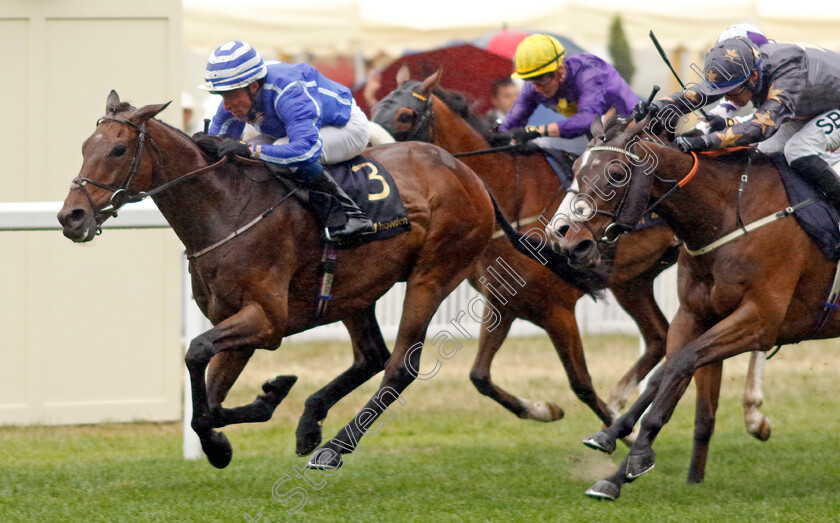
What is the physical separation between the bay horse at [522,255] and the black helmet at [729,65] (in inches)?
63.0

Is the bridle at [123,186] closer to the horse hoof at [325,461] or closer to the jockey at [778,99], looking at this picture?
the horse hoof at [325,461]

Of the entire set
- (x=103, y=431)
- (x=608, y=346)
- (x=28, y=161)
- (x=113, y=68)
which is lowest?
(x=608, y=346)

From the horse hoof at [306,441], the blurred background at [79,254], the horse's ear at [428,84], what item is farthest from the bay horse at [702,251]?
the blurred background at [79,254]

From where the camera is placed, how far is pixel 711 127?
18.5ft

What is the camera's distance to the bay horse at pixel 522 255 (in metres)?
6.75

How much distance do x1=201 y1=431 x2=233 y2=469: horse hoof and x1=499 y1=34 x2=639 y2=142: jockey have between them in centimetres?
272

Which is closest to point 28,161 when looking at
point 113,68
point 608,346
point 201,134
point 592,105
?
point 113,68

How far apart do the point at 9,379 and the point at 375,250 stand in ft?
11.2

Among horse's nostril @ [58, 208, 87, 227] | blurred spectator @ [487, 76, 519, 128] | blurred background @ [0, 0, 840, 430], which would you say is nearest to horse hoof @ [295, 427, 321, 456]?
horse's nostril @ [58, 208, 87, 227]

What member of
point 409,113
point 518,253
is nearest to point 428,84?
point 409,113

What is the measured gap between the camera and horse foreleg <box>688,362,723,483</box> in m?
6.06

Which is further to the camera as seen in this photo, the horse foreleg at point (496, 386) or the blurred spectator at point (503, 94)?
the blurred spectator at point (503, 94)

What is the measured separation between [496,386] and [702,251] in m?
1.91

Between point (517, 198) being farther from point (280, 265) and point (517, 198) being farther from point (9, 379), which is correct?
point (9, 379)
